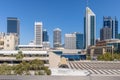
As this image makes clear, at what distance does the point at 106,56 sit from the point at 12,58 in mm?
37940

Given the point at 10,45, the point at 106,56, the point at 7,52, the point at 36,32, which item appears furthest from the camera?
the point at 36,32

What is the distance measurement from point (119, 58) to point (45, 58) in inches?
1616

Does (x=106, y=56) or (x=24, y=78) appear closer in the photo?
(x=24, y=78)

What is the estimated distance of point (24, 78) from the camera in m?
9.75

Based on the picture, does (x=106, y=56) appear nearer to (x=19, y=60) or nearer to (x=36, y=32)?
(x=19, y=60)

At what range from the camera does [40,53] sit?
46.1 m

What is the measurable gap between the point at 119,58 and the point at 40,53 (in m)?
40.1

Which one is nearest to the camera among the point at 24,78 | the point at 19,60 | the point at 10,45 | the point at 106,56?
the point at 24,78

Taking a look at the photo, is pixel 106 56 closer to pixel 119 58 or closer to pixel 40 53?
pixel 119 58

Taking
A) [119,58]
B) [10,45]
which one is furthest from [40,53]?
[119,58]

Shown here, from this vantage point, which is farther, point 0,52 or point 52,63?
point 0,52

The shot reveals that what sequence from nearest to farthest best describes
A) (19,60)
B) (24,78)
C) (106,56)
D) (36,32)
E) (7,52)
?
(24,78), (19,60), (7,52), (106,56), (36,32)

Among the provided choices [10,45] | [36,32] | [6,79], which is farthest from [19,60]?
[36,32]

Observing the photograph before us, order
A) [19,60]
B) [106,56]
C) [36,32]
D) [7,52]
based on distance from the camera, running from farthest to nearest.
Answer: [36,32] → [106,56] → [7,52] → [19,60]
